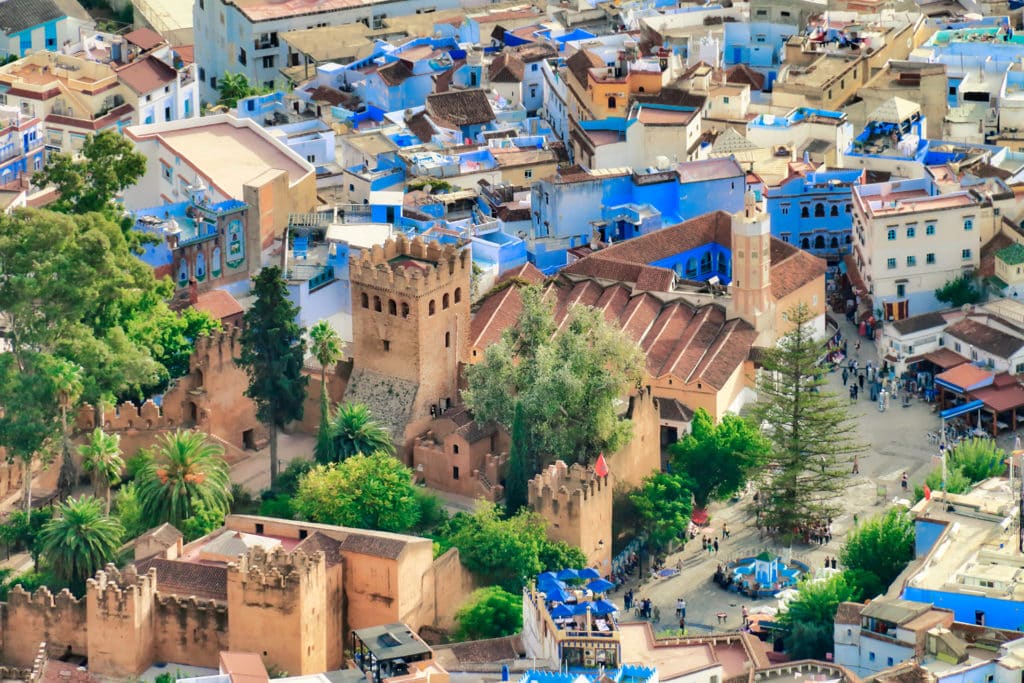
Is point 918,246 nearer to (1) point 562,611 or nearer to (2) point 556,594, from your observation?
(2) point 556,594

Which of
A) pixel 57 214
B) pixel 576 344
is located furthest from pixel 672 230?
pixel 57 214

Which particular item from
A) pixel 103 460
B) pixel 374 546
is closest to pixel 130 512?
pixel 103 460

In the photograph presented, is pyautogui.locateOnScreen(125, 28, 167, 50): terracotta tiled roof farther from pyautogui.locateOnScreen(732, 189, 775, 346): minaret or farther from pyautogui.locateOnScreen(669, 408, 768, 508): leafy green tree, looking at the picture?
pyautogui.locateOnScreen(669, 408, 768, 508): leafy green tree

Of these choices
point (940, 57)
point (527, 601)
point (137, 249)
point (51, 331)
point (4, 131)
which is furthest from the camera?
point (940, 57)

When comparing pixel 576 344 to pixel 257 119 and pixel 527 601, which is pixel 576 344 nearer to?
pixel 527 601

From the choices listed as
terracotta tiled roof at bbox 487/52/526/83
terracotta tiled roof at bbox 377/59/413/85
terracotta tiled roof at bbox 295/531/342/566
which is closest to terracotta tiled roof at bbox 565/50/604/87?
terracotta tiled roof at bbox 487/52/526/83

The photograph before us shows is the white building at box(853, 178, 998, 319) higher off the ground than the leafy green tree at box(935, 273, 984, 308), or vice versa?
the white building at box(853, 178, 998, 319)
